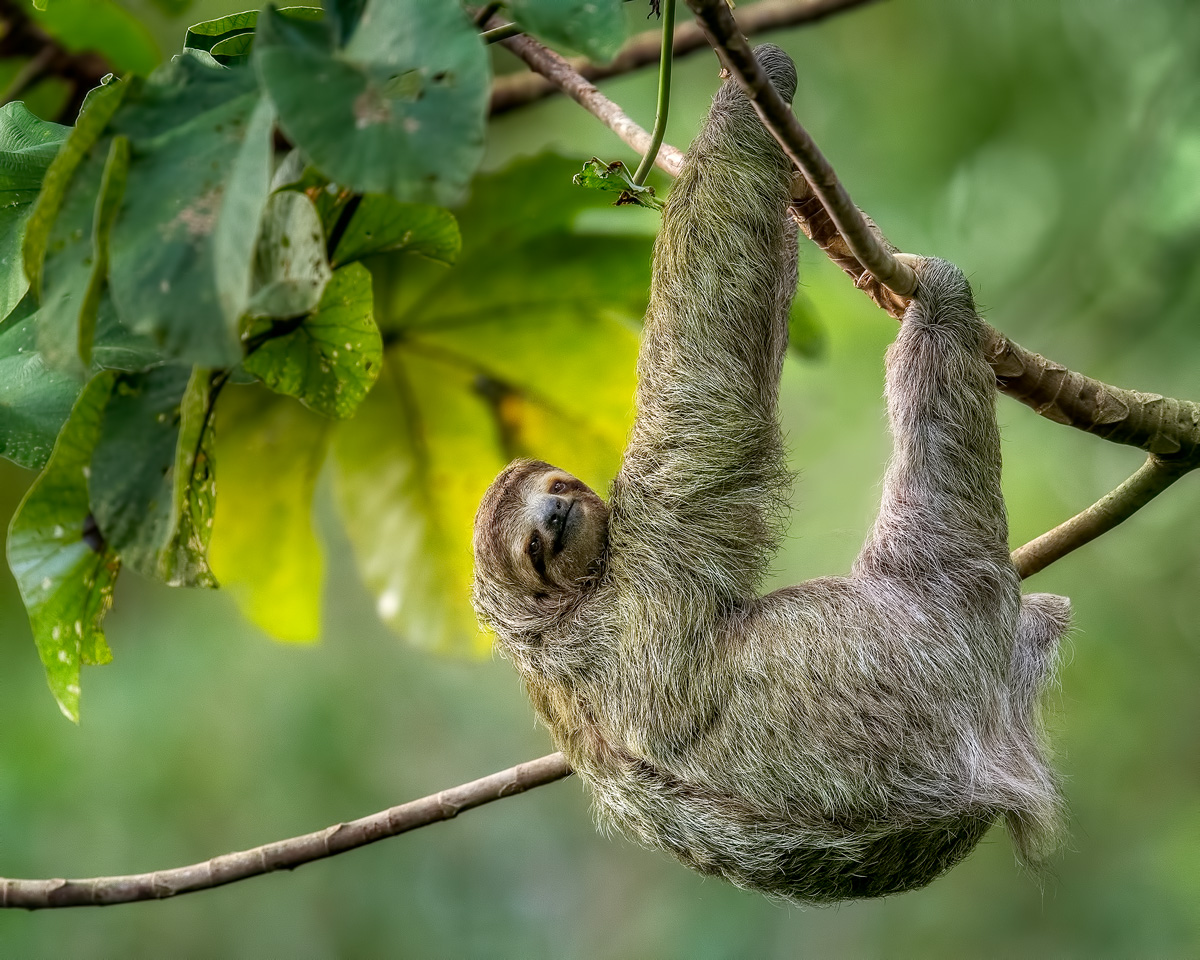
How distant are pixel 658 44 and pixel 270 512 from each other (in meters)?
3.19

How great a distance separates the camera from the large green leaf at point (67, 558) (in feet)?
7.54

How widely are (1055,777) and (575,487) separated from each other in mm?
2218

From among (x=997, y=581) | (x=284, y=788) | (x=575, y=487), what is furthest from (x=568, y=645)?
(x=284, y=788)

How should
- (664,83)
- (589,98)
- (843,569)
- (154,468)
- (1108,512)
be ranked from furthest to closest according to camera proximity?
(843,569) < (589,98) < (1108,512) < (664,83) < (154,468)

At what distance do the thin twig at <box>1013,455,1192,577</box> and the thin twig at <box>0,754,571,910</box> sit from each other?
2.19 metres

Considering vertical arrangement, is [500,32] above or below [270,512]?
above

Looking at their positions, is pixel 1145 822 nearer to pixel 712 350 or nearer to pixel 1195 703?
pixel 1195 703

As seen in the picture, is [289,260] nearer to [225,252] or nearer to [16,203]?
[225,252]

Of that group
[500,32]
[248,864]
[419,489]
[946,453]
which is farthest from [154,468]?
[419,489]

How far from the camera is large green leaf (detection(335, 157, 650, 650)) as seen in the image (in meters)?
4.89

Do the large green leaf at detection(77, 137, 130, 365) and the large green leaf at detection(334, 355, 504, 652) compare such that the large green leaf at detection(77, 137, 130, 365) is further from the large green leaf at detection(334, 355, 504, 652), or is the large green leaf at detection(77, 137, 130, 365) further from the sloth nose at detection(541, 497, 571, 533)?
the large green leaf at detection(334, 355, 504, 652)

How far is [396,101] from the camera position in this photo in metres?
1.74

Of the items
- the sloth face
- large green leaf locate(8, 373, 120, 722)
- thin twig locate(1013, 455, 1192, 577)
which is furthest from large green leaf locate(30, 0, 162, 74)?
thin twig locate(1013, 455, 1192, 577)

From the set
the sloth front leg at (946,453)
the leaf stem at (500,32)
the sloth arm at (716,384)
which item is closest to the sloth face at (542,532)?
the sloth arm at (716,384)
